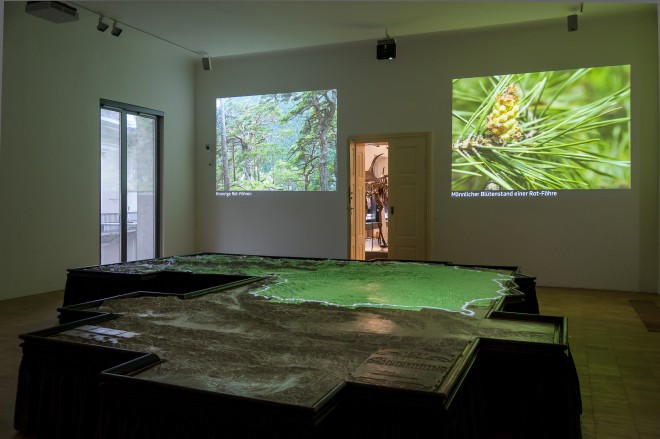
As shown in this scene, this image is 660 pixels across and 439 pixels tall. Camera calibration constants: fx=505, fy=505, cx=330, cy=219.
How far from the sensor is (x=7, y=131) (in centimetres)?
573

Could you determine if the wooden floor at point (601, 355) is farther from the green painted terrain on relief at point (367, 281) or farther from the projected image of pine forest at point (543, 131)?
the projected image of pine forest at point (543, 131)

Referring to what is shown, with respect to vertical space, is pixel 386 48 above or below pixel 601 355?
above

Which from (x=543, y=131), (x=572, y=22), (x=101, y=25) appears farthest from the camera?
(x=543, y=131)

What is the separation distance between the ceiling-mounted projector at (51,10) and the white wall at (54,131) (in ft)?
1.93

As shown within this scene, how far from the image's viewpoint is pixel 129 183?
24.8 feet

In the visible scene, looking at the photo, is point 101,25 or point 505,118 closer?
point 101,25

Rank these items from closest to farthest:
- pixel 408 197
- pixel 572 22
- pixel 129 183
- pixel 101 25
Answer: pixel 572 22, pixel 101 25, pixel 408 197, pixel 129 183

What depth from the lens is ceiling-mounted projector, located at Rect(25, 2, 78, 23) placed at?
528 centimetres

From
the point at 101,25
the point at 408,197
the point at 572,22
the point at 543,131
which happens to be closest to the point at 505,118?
the point at 543,131

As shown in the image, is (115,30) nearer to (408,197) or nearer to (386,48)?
(386,48)

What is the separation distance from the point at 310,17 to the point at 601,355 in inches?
196

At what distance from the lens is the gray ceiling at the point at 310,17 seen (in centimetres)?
596

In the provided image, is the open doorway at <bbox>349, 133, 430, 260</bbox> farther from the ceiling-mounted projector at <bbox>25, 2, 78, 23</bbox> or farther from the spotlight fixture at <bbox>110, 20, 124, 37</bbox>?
the ceiling-mounted projector at <bbox>25, 2, 78, 23</bbox>

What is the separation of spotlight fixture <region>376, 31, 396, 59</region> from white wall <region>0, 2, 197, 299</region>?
10.8 ft
